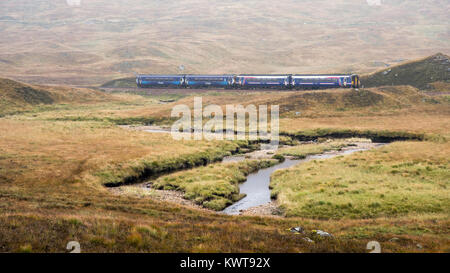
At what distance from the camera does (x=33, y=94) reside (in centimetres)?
10088

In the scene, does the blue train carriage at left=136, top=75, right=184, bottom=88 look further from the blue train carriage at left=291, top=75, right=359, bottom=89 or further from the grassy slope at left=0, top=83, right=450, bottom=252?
the grassy slope at left=0, top=83, right=450, bottom=252

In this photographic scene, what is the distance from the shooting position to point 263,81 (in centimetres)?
10069

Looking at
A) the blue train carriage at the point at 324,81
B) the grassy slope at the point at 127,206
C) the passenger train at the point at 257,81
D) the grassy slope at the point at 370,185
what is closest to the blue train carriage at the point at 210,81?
the passenger train at the point at 257,81

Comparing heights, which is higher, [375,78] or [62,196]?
[375,78]

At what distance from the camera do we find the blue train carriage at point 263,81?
9806cm

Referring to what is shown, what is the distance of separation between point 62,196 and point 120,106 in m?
75.4

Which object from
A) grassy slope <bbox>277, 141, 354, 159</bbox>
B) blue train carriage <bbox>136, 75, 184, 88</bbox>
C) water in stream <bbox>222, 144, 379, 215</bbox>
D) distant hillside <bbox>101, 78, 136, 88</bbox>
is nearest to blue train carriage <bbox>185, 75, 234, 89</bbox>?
blue train carriage <bbox>136, 75, 184, 88</bbox>

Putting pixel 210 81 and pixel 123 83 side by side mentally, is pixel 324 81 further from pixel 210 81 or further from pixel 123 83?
pixel 123 83

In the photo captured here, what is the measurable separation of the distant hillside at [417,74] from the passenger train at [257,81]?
1808cm

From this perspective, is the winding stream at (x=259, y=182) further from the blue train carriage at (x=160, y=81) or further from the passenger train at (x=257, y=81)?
the blue train carriage at (x=160, y=81)

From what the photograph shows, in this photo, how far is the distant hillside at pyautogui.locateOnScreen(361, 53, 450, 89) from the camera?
3959 inches

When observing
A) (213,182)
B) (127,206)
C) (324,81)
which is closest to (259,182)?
(213,182)

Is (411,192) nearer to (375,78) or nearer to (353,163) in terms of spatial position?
(353,163)
